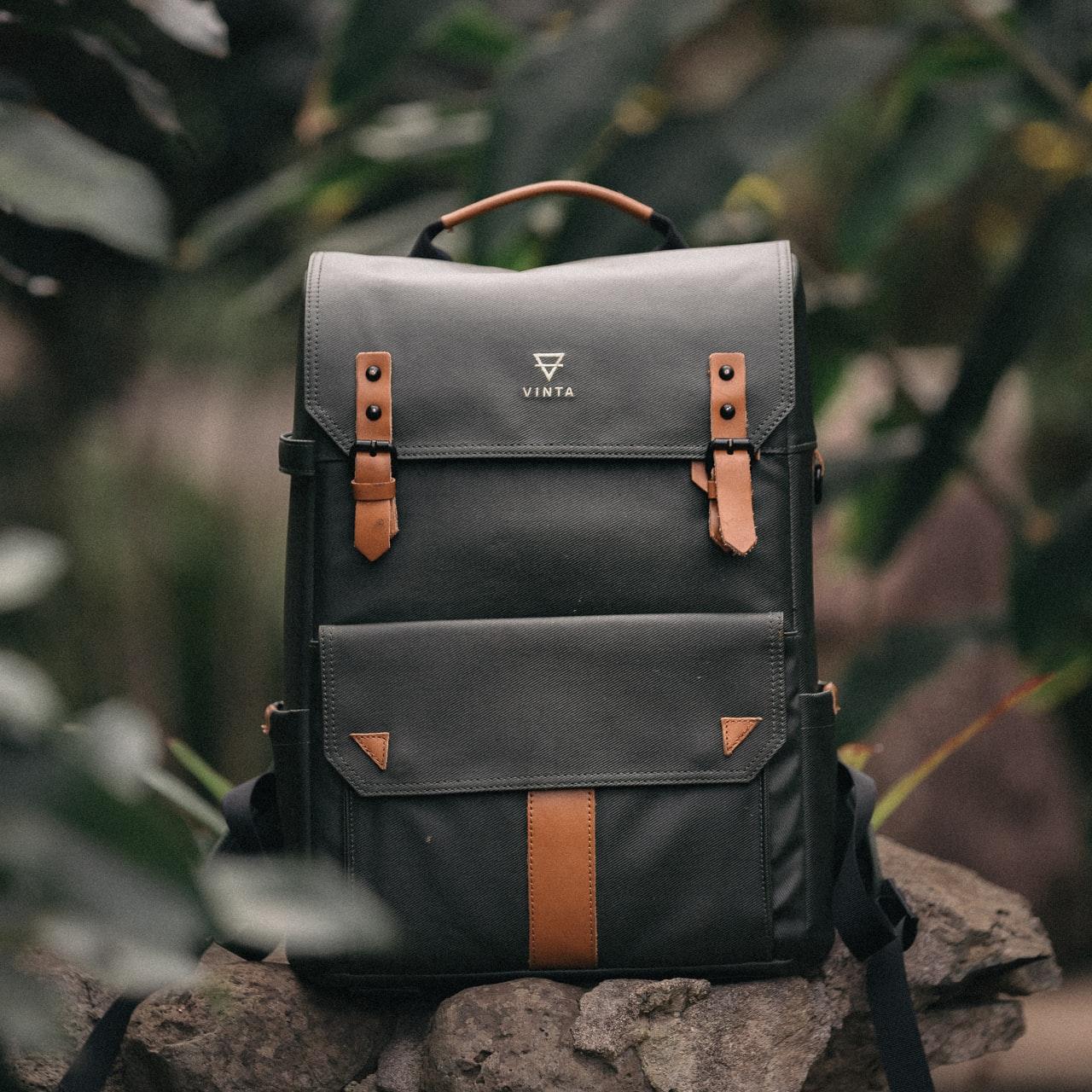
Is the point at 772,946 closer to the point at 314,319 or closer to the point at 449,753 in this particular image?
the point at 449,753

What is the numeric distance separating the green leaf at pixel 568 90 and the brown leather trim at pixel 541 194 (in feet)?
0.62

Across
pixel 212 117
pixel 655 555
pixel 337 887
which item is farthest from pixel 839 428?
pixel 337 887

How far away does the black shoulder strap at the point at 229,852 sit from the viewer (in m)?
1.02

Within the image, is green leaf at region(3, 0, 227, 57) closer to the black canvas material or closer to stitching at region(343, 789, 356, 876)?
the black canvas material

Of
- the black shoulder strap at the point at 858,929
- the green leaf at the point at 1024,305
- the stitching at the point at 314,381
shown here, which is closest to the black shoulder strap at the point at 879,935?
the black shoulder strap at the point at 858,929

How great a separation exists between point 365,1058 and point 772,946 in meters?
0.34

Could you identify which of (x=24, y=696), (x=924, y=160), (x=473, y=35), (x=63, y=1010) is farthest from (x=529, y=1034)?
(x=473, y=35)

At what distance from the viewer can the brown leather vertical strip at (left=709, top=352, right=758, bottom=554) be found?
40.6 inches

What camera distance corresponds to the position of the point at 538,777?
1019 millimetres

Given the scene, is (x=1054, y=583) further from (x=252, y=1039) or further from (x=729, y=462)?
(x=252, y=1039)

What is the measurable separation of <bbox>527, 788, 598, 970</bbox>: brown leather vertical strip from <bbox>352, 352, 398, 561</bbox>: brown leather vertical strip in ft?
0.77

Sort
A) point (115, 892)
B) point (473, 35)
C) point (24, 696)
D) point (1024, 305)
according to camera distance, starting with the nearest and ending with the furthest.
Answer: point (115, 892), point (24, 696), point (1024, 305), point (473, 35)

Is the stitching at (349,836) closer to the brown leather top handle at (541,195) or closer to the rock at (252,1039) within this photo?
the rock at (252,1039)

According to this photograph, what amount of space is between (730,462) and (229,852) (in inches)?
21.2
